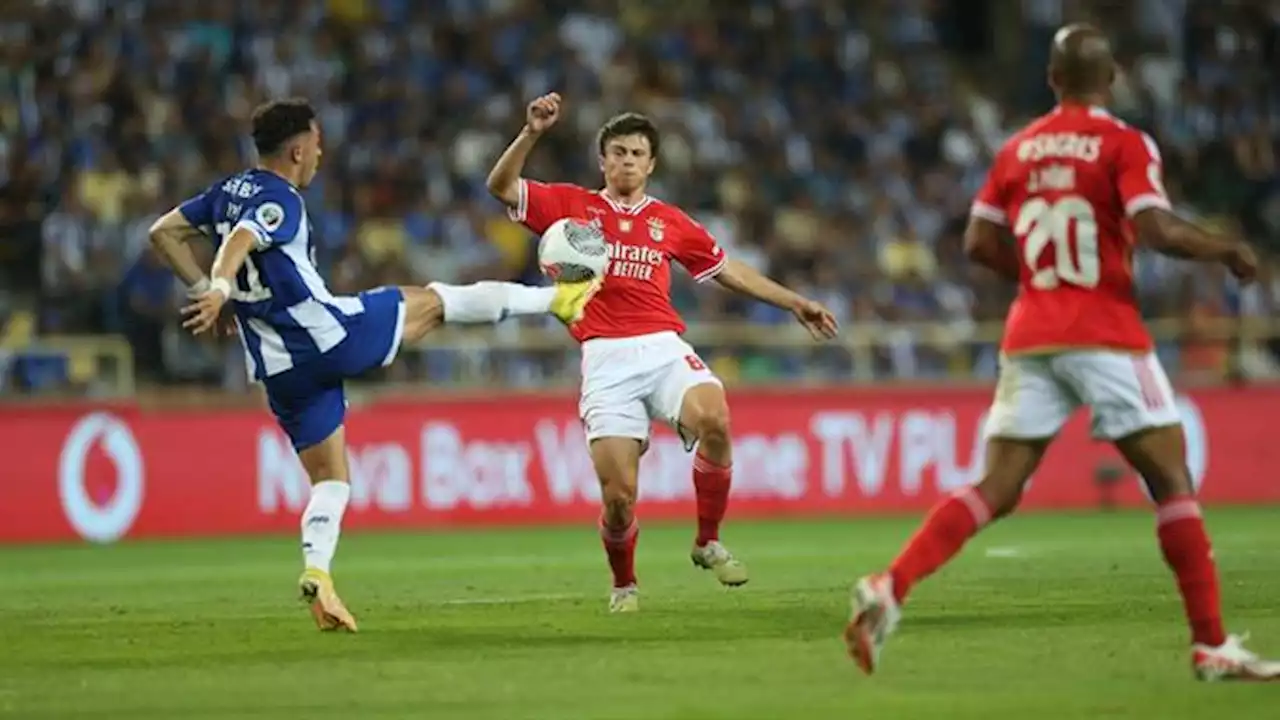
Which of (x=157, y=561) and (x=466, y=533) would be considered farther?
(x=466, y=533)

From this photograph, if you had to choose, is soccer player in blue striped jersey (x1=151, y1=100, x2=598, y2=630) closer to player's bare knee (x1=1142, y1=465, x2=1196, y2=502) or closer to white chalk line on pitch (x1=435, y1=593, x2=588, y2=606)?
white chalk line on pitch (x1=435, y1=593, x2=588, y2=606)

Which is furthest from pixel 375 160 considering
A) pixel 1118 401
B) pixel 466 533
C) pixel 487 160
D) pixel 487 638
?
pixel 1118 401

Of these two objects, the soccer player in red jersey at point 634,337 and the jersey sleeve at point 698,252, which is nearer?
the soccer player in red jersey at point 634,337

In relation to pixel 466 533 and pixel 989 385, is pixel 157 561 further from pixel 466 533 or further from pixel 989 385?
pixel 989 385

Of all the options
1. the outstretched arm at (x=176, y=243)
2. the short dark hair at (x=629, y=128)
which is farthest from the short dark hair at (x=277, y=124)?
the short dark hair at (x=629, y=128)

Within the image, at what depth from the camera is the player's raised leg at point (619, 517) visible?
1270 cm

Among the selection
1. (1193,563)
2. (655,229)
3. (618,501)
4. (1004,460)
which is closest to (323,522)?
Answer: (618,501)

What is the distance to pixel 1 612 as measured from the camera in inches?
538

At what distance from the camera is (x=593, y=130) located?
27.0 m

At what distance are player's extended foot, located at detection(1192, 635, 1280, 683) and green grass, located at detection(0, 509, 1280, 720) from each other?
0.34 feet

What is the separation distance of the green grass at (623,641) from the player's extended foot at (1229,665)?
10 cm

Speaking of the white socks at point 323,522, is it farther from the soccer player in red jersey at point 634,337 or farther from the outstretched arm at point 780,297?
the outstretched arm at point 780,297

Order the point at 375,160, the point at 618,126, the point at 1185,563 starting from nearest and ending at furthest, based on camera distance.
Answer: the point at 1185,563, the point at 618,126, the point at 375,160

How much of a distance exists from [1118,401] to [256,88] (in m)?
18.5
